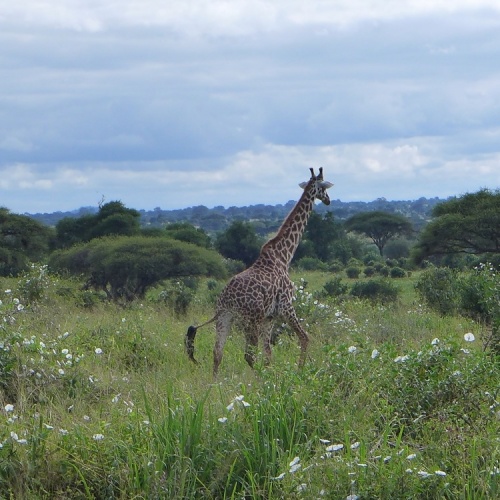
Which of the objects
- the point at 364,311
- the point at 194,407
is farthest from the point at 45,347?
the point at 364,311

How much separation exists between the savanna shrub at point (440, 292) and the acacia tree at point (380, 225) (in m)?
26.4

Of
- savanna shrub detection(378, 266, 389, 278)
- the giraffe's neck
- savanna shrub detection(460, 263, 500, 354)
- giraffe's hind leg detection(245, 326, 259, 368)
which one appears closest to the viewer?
savanna shrub detection(460, 263, 500, 354)

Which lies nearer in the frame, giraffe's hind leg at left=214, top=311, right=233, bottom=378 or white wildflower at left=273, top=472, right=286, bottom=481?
white wildflower at left=273, top=472, right=286, bottom=481

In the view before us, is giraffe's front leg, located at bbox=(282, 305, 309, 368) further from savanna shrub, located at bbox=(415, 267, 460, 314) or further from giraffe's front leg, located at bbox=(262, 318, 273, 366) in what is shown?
savanna shrub, located at bbox=(415, 267, 460, 314)

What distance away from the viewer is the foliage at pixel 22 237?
1077 inches

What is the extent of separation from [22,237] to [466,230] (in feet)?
42.0

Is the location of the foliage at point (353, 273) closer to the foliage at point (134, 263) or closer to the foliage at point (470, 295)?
the foliage at point (134, 263)

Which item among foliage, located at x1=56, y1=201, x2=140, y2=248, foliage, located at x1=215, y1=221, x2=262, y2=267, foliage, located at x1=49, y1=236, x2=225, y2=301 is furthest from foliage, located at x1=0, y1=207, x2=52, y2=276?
foliage, located at x1=215, y1=221, x2=262, y2=267

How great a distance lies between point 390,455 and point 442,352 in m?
1.11

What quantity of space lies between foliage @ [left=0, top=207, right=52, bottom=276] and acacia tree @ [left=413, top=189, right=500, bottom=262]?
11.1 meters

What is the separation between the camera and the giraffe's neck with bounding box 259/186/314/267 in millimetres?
8453

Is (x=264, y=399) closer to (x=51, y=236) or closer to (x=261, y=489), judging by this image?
(x=261, y=489)

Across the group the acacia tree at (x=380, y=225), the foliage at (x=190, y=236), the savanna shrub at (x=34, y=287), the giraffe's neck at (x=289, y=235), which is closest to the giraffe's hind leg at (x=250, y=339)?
the giraffe's neck at (x=289, y=235)

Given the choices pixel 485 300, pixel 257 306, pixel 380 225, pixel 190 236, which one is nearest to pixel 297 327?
pixel 257 306
